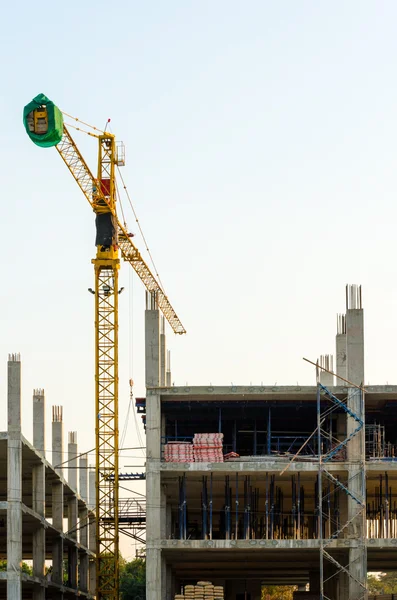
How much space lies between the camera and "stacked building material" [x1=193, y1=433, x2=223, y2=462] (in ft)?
194

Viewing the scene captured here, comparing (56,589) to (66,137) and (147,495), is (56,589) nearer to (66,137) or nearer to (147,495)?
(147,495)

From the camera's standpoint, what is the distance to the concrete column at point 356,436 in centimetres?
5803

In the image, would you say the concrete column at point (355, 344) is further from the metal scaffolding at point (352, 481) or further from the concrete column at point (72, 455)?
the concrete column at point (72, 455)

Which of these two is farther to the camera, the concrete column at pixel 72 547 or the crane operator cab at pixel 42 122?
the concrete column at pixel 72 547

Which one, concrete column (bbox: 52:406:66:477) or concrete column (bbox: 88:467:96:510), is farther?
concrete column (bbox: 88:467:96:510)

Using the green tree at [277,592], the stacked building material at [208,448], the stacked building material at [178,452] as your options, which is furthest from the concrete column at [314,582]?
the green tree at [277,592]

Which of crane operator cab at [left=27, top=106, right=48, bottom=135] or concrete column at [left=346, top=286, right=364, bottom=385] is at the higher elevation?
crane operator cab at [left=27, top=106, right=48, bottom=135]

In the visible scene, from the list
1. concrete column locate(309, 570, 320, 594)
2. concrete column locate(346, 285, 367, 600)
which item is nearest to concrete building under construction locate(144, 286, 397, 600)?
concrete column locate(346, 285, 367, 600)

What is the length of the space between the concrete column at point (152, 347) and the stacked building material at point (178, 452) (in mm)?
3231

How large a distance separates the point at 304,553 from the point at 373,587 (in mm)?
116522

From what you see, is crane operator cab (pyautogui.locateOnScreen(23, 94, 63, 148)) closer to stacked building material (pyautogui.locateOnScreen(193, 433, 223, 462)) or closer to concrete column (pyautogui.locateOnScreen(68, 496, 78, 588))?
stacked building material (pyautogui.locateOnScreen(193, 433, 223, 462))

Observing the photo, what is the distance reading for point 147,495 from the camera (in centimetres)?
5866

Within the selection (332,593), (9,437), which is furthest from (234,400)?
(332,593)

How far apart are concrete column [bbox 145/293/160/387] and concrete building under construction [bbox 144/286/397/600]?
0.05 m
